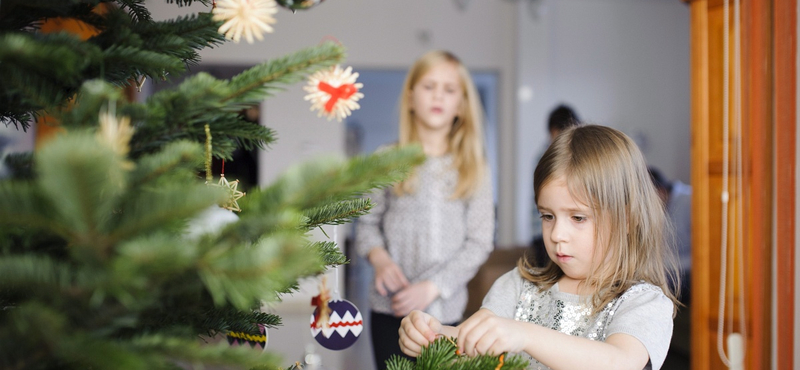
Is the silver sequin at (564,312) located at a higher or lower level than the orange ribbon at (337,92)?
lower

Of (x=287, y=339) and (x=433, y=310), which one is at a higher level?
(x=433, y=310)

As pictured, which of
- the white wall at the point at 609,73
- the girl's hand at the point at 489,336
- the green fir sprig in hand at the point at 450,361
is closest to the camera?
the green fir sprig in hand at the point at 450,361

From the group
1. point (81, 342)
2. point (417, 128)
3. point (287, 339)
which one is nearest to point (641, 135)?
point (287, 339)

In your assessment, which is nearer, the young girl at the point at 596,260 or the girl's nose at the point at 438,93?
the young girl at the point at 596,260

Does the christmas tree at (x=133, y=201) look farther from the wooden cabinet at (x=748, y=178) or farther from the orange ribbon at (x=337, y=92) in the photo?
the wooden cabinet at (x=748, y=178)

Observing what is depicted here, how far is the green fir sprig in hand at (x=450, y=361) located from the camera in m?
0.59

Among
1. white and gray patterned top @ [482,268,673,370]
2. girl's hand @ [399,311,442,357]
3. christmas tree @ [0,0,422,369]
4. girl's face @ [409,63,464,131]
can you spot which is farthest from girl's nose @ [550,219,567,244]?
girl's face @ [409,63,464,131]

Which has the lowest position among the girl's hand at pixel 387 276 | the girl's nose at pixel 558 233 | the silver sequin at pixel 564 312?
the girl's hand at pixel 387 276

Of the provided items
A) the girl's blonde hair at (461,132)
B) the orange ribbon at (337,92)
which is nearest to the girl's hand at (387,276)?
the girl's blonde hair at (461,132)

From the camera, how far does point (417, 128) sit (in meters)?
1.86

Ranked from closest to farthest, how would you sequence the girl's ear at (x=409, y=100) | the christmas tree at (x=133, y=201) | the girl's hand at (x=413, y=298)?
the christmas tree at (x=133, y=201), the girl's hand at (x=413, y=298), the girl's ear at (x=409, y=100)

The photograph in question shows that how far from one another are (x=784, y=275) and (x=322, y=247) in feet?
Result: 3.84

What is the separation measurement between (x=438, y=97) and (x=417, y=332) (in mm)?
1039

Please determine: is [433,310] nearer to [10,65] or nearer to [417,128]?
[417,128]
